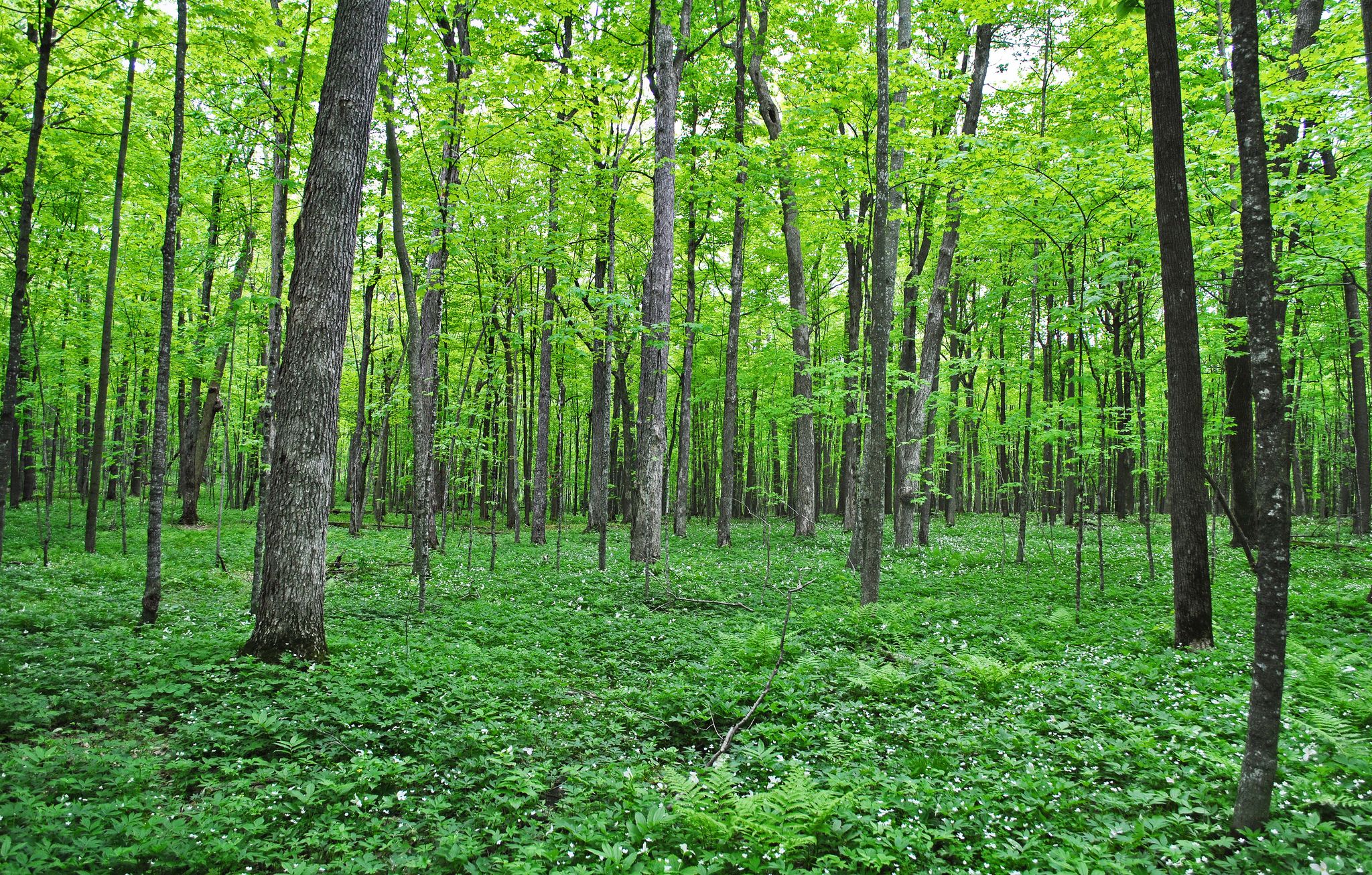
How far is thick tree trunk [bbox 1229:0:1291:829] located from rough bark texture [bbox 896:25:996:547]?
12007 mm

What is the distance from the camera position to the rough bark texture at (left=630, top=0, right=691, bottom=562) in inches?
489

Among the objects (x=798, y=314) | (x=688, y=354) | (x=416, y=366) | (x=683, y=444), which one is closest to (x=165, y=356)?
(x=416, y=366)

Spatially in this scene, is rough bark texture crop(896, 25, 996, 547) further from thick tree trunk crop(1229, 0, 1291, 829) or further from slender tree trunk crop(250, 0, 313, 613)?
slender tree trunk crop(250, 0, 313, 613)

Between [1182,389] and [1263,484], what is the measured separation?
458cm

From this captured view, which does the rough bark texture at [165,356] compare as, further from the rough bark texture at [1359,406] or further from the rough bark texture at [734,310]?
the rough bark texture at [1359,406]

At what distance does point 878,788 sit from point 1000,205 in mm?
10620

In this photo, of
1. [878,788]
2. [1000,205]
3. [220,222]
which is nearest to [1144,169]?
[1000,205]

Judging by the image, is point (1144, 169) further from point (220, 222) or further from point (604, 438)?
point (220, 222)

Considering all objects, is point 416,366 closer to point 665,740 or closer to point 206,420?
point 665,740

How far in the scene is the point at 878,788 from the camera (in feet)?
13.8

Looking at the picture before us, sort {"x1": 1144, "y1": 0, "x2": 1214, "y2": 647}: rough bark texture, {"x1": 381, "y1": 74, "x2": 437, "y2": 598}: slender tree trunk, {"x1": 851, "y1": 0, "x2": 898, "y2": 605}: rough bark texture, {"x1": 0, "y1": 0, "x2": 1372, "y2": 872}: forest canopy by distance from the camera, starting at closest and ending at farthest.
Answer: {"x1": 0, "y1": 0, "x2": 1372, "y2": 872}: forest canopy → {"x1": 1144, "y1": 0, "x2": 1214, "y2": 647}: rough bark texture → {"x1": 851, "y1": 0, "x2": 898, "y2": 605}: rough bark texture → {"x1": 381, "y1": 74, "x2": 437, "y2": 598}: slender tree trunk

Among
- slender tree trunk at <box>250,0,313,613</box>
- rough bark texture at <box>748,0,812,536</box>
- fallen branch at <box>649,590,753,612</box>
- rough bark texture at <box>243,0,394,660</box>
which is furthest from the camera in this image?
rough bark texture at <box>748,0,812,536</box>

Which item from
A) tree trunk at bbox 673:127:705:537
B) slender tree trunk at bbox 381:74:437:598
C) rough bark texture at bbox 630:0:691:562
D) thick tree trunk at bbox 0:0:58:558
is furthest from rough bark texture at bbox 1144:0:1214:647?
thick tree trunk at bbox 0:0:58:558

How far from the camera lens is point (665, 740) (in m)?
5.16
